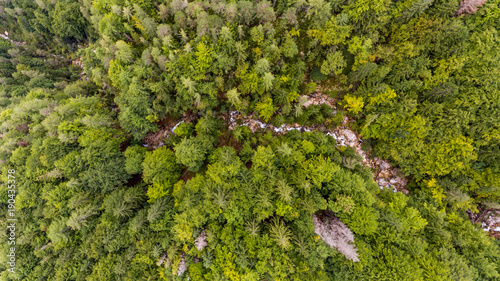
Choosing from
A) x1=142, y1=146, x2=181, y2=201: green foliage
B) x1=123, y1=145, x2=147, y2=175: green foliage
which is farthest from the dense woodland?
x1=142, y1=146, x2=181, y2=201: green foliage

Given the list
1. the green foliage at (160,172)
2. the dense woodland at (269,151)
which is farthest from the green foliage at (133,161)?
the green foliage at (160,172)

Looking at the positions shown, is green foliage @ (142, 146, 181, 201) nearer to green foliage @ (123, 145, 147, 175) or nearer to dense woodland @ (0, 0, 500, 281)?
dense woodland @ (0, 0, 500, 281)

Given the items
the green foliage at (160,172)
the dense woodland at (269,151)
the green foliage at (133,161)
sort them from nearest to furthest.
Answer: the dense woodland at (269,151) < the green foliage at (160,172) < the green foliage at (133,161)

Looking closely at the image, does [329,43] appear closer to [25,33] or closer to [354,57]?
[354,57]

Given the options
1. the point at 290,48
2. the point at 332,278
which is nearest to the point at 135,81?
the point at 290,48

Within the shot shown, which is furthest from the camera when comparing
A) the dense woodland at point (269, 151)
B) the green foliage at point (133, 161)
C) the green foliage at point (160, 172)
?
the green foliage at point (133, 161)

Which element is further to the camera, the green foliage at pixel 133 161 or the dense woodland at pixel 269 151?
the green foliage at pixel 133 161

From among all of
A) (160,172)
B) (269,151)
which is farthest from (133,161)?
(269,151)

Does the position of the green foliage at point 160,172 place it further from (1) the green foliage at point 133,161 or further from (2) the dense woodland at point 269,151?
(1) the green foliage at point 133,161

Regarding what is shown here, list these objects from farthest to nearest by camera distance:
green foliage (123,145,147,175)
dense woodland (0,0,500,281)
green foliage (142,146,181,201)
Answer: green foliage (123,145,147,175) < green foliage (142,146,181,201) < dense woodland (0,0,500,281)
